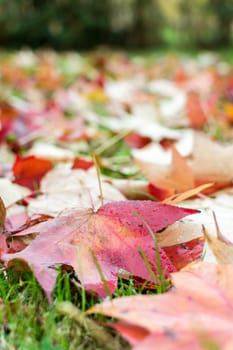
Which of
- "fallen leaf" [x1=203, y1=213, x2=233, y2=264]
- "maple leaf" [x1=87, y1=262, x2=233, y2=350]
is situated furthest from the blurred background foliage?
"maple leaf" [x1=87, y1=262, x2=233, y2=350]

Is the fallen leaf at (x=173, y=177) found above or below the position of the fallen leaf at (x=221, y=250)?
below

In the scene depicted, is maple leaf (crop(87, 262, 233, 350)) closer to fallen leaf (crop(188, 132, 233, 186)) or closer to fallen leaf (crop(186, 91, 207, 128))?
fallen leaf (crop(188, 132, 233, 186))

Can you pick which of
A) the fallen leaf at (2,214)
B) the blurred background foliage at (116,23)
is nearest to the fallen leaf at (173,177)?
the fallen leaf at (2,214)

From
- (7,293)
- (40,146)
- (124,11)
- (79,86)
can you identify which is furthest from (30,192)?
(124,11)

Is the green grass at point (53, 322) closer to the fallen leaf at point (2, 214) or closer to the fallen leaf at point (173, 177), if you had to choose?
the fallen leaf at point (2, 214)

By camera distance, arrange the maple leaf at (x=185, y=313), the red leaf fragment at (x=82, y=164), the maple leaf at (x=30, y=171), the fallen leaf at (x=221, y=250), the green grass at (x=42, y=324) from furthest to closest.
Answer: the red leaf fragment at (x=82, y=164) < the maple leaf at (x=30, y=171) < the fallen leaf at (x=221, y=250) < the green grass at (x=42, y=324) < the maple leaf at (x=185, y=313)
